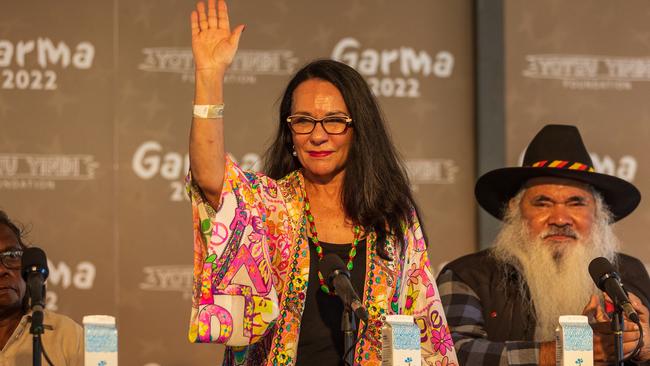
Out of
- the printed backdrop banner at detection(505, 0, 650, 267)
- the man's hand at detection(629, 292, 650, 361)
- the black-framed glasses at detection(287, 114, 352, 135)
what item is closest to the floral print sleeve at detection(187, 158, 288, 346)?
the black-framed glasses at detection(287, 114, 352, 135)

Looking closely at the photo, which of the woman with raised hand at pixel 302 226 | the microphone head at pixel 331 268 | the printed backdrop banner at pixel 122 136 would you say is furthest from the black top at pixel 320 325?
the printed backdrop banner at pixel 122 136

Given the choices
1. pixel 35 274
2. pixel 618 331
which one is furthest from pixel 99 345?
pixel 618 331

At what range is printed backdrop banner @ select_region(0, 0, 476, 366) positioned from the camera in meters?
5.46

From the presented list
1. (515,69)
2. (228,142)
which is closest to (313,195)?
(228,142)

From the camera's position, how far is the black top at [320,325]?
3.13 metres

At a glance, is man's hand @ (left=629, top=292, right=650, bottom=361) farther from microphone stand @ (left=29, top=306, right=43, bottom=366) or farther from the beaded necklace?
microphone stand @ (left=29, top=306, right=43, bottom=366)

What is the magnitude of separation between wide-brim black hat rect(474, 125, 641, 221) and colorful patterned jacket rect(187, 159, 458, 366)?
4.00ft

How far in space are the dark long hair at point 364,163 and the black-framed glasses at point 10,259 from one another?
1.14m

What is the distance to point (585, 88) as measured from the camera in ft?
19.3

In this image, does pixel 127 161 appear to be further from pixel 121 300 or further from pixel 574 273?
pixel 574 273

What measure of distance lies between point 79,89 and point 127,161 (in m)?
0.44

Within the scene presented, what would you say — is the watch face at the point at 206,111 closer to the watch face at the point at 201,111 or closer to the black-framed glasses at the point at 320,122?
the watch face at the point at 201,111

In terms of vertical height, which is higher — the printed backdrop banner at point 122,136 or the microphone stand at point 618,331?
the printed backdrop banner at point 122,136

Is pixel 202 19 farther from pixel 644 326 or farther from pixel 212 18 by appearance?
pixel 644 326
